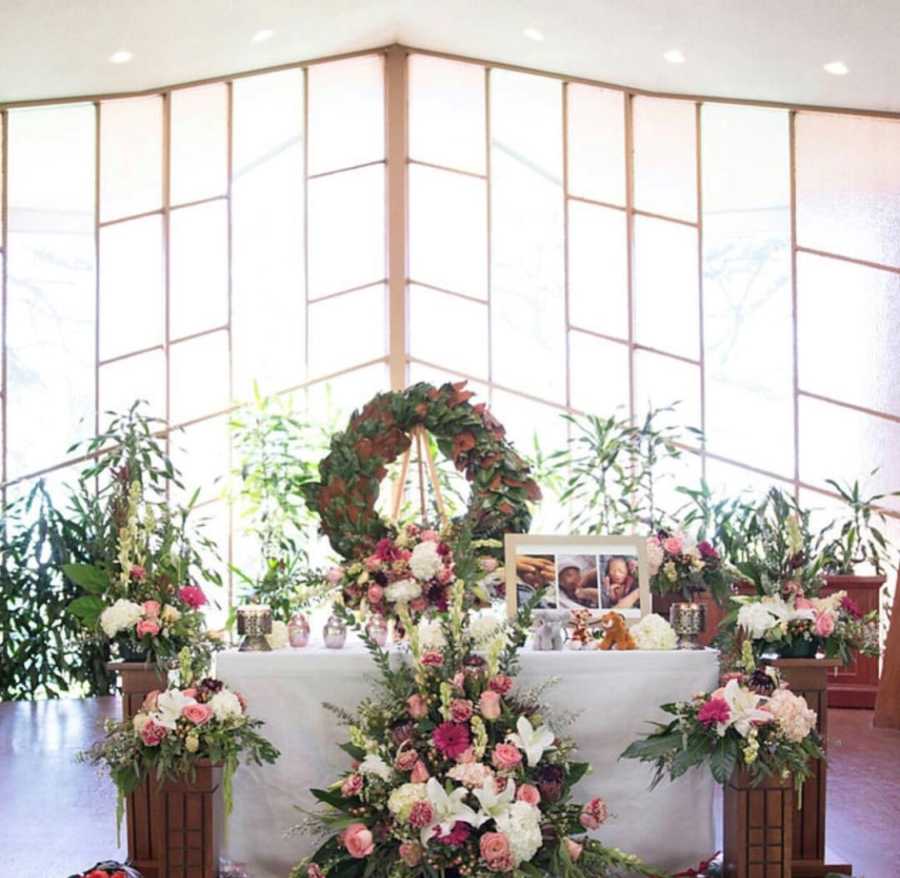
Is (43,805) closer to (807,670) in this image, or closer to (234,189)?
(807,670)

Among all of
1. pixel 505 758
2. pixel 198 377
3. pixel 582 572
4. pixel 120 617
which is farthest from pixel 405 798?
pixel 198 377

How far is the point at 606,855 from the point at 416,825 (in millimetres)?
563

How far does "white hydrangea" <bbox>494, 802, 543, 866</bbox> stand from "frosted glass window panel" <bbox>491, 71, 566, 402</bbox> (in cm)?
676

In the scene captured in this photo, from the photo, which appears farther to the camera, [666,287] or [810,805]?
[666,287]

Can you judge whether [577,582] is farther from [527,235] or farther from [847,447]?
[527,235]

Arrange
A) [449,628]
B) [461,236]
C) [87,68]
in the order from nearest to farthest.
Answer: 1. [449,628]
2. [87,68]
3. [461,236]

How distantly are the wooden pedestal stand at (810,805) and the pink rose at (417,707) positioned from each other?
1.16 metres

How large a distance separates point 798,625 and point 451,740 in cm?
127

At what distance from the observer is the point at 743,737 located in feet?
14.3

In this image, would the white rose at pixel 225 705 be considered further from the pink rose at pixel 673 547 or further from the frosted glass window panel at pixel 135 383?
the frosted glass window panel at pixel 135 383

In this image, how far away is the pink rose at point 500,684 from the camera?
14.3ft

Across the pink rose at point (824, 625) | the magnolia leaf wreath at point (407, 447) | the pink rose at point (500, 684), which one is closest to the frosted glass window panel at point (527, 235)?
the magnolia leaf wreath at point (407, 447)

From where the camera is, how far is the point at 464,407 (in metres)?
5.97

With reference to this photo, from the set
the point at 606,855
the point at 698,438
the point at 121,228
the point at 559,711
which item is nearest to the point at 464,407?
the point at 559,711
